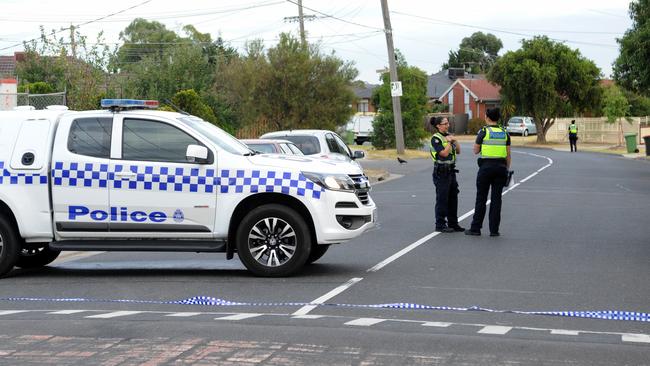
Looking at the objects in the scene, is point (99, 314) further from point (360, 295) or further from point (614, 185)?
point (614, 185)

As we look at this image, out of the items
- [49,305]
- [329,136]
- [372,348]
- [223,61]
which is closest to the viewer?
[372,348]

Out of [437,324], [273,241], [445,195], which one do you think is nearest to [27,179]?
[273,241]

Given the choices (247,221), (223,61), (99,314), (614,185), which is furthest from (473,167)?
(99,314)

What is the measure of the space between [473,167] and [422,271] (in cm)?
2635

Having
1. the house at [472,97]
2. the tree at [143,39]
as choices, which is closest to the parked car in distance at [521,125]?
the house at [472,97]

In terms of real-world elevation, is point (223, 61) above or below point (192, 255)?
above

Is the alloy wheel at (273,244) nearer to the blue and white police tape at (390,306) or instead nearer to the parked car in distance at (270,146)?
the blue and white police tape at (390,306)

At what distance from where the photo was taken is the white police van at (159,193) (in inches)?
431

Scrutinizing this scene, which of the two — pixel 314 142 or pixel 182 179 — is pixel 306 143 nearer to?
pixel 314 142

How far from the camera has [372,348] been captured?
Answer: 724 cm

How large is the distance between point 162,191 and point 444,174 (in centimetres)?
594

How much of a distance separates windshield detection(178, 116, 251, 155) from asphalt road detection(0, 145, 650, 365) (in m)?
1.40

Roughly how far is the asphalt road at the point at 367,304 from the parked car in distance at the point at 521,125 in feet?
216

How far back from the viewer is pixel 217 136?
11.5 metres
